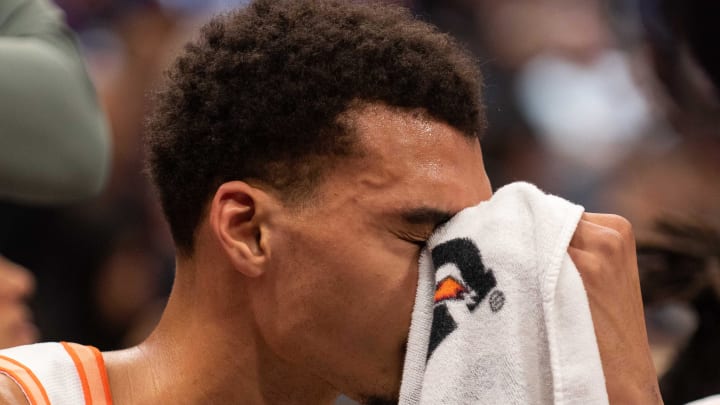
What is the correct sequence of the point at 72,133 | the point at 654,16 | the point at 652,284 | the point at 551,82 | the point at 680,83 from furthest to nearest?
the point at 551,82
the point at 654,16
the point at 680,83
the point at 652,284
the point at 72,133

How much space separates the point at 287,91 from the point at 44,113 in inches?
13.4

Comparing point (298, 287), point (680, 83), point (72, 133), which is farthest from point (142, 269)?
point (680, 83)

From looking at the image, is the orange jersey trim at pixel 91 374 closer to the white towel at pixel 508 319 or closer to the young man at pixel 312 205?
the young man at pixel 312 205

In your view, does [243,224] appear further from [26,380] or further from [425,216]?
[26,380]

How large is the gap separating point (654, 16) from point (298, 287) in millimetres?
1572

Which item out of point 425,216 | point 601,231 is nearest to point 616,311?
point 601,231

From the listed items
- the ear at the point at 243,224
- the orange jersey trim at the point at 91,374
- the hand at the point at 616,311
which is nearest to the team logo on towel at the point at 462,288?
the hand at the point at 616,311

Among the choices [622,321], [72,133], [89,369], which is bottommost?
[89,369]

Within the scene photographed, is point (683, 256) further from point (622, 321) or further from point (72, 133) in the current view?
point (72, 133)

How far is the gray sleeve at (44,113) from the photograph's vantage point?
4.32 feet

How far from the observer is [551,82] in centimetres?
280

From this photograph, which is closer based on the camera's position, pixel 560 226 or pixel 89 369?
pixel 560 226

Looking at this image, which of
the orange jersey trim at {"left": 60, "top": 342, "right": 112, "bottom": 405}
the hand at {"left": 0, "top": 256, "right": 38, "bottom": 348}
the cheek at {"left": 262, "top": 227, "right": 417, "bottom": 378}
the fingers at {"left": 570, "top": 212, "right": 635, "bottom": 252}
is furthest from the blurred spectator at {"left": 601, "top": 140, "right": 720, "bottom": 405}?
the hand at {"left": 0, "top": 256, "right": 38, "bottom": 348}

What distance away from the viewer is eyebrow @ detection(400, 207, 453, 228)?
1.21 metres
